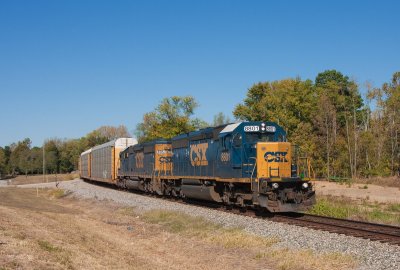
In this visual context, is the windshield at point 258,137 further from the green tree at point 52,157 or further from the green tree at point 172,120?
the green tree at point 52,157

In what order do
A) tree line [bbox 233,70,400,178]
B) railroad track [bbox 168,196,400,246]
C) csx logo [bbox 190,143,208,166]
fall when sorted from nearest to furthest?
railroad track [bbox 168,196,400,246] → csx logo [bbox 190,143,208,166] → tree line [bbox 233,70,400,178]

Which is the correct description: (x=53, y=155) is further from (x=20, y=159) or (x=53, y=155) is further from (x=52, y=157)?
(x=20, y=159)

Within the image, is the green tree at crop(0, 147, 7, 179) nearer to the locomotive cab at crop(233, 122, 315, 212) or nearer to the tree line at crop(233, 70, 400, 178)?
the tree line at crop(233, 70, 400, 178)

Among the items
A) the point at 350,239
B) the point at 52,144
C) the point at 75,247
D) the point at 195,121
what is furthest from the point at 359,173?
the point at 52,144

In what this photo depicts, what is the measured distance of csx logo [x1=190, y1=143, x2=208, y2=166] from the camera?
857 inches

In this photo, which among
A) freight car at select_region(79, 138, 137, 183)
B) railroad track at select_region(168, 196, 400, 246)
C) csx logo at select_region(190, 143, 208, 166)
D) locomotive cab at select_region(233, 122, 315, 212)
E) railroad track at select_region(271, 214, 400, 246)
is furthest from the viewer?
freight car at select_region(79, 138, 137, 183)

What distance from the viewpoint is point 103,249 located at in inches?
470

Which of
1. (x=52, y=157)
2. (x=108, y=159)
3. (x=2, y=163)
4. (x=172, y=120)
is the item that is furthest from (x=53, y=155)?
(x=108, y=159)

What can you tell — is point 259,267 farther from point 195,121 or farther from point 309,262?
point 195,121

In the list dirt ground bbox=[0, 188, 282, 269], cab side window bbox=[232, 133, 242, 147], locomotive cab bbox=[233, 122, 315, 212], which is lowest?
dirt ground bbox=[0, 188, 282, 269]

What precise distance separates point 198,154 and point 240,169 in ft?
16.3

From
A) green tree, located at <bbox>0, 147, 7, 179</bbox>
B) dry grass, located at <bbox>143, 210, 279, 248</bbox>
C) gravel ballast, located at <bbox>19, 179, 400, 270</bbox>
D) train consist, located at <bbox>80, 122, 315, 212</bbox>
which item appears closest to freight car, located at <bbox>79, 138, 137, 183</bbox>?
train consist, located at <bbox>80, 122, 315, 212</bbox>

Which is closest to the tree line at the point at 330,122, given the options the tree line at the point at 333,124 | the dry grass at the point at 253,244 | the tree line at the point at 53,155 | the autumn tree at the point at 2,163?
the tree line at the point at 333,124

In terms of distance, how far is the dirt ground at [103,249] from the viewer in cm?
958
